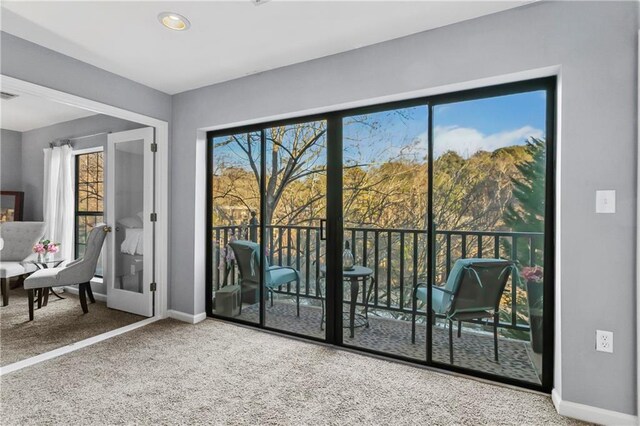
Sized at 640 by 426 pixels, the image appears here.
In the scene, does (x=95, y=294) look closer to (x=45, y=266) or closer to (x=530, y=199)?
(x=45, y=266)

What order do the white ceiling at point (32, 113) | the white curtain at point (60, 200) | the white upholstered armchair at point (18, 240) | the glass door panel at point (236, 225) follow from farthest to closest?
the white curtain at point (60, 200)
the white upholstered armchair at point (18, 240)
the white ceiling at point (32, 113)
the glass door panel at point (236, 225)

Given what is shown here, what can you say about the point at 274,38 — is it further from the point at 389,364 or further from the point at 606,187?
the point at 389,364

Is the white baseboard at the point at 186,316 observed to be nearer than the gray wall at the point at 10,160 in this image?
Yes

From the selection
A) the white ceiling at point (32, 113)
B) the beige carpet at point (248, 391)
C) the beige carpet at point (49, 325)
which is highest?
the white ceiling at point (32, 113)

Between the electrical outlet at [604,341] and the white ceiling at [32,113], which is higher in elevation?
the white ceiling at [32,113]

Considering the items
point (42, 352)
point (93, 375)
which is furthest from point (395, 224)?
point (42, 352)

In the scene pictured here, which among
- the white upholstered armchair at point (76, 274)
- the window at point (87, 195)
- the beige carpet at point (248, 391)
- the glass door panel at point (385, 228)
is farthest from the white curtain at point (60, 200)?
the glass door panel at point (385, 228)

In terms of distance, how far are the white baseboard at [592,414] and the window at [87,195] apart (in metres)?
5.41

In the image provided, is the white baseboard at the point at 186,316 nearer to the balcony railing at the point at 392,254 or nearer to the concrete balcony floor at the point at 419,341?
the balcony railing at the point at 392,254

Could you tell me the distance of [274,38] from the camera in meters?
2.37

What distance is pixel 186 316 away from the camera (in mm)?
3422

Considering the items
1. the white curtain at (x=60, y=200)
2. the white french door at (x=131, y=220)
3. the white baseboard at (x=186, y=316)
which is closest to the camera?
the white baseboard at (x=186, y=316)

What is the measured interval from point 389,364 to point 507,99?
2113 mm

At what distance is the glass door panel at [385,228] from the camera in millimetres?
2535
